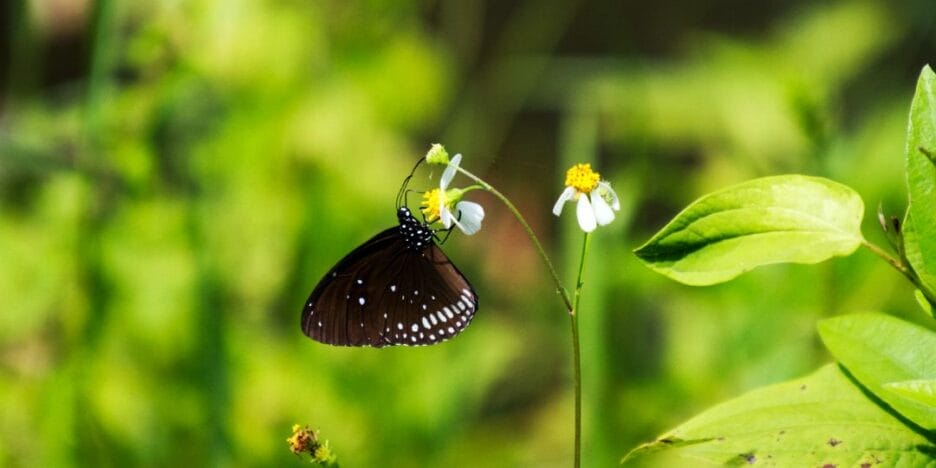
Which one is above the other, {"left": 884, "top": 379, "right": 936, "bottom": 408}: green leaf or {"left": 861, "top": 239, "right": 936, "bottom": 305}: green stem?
{"left": 861, "top": 239, "right": 936, "bottom": 305}: green stem

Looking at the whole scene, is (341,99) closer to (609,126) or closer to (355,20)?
(355,20)

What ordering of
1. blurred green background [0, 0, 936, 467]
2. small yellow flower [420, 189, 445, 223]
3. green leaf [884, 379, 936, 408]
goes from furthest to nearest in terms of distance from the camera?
blurred green background [0, 0, 936, 467] < small yellow flower [420, 189, 445, 223] < green leaf [884, 379, 936, 408]

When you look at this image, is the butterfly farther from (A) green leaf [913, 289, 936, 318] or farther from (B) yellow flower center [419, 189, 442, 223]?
(A) green leaf [913, 289, 936, 318]

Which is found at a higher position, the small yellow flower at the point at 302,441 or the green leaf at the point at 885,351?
the small yellow flower at the point at 302,441

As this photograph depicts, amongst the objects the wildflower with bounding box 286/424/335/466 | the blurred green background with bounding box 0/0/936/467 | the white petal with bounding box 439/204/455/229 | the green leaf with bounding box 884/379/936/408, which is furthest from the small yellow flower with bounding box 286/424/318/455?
the blurred green background with bounding box 0/0/936/467

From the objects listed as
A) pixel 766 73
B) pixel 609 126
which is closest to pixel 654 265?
pixel 766 73

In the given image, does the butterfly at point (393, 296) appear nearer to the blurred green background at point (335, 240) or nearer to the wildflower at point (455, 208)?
the wildflower at point (455, 208)

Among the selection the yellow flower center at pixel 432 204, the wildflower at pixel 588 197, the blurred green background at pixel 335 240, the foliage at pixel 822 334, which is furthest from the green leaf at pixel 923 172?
the blurred green background at pixel 335 240

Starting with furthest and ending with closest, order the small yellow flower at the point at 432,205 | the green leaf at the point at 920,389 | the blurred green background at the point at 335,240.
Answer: the blurred green background at the point at 335,240, the small yellow flower at the point at 432,205, the green leaf at the point at 920,389
